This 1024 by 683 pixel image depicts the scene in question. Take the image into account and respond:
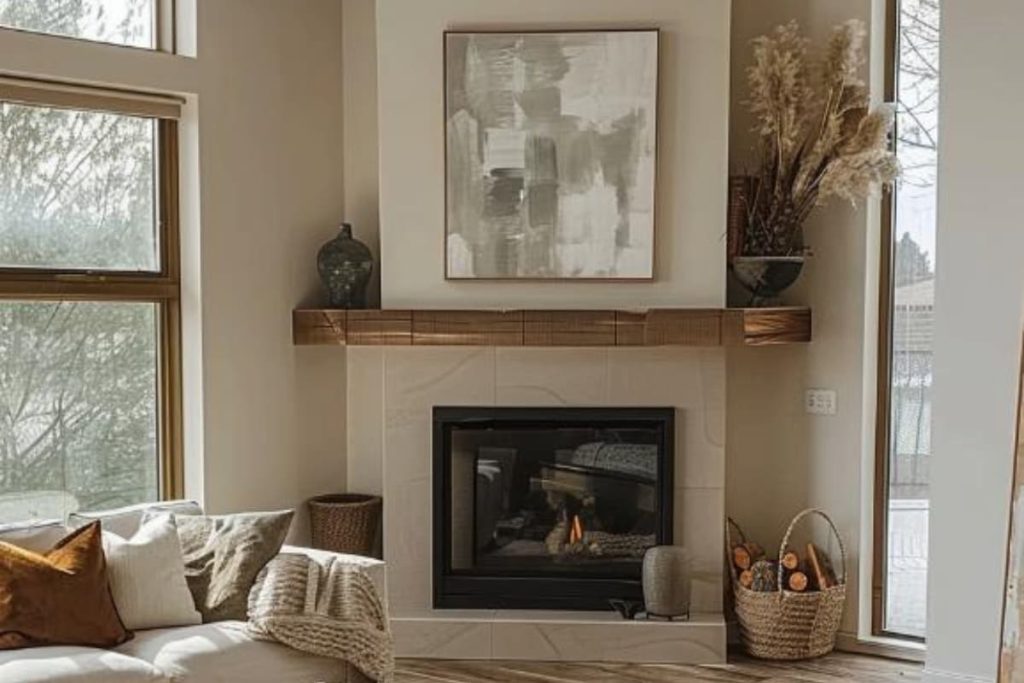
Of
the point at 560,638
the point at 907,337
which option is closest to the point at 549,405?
the point at 560,638

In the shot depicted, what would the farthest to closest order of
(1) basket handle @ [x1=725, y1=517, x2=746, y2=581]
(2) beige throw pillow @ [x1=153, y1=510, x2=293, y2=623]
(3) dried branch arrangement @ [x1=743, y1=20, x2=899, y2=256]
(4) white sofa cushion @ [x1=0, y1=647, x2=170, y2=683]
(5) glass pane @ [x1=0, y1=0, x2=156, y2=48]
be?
(1) basket handle @ [x1=725, y1=517, x2=746, y2=581] → (3) dried branch arrangement @ [x1=743, y1=20, x2=899, y2=256] → (5) glass pane @ [x1=0, y1=0, x2=156, y2=48] → (2) beige throw pillow @ [x1=153, y1=510, x2=293, y2=623] → (4) white sofa cushion @ [x1=0, y1=647, x2=170, y2=683]

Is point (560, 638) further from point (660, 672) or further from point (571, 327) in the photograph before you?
point (571, 327)

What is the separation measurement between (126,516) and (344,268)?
58.8 inches

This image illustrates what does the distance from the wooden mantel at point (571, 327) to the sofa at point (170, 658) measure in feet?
3.90

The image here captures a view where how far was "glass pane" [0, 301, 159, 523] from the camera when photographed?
4547 mm

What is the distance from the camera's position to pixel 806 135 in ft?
16.9

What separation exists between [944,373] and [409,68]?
8.28 ft

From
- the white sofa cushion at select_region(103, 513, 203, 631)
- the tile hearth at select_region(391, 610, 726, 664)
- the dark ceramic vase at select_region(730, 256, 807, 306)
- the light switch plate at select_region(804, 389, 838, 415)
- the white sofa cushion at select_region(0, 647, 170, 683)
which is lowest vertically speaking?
the tile hearth at select_region(391, 610, 726, 664)

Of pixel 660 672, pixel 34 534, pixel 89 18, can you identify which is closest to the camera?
pixel 34 534

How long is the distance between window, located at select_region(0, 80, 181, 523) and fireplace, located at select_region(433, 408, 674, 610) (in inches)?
45.9

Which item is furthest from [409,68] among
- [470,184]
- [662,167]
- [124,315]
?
[124,315]

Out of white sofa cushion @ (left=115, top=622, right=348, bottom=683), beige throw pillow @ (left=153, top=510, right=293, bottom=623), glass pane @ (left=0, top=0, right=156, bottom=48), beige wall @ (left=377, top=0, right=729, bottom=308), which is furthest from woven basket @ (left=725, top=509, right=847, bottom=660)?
glass pane @ (left=0, top=0, right=156, bottom=48)

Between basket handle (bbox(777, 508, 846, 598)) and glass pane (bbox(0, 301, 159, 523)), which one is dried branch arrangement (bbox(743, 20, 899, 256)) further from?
glass pane (bbox(0, 301, 159, 523))

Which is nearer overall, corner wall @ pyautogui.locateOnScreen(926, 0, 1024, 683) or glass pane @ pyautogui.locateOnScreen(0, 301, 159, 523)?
corner wall @ pyautogui.locateOnScreen(926, 0, 1024, 683)
